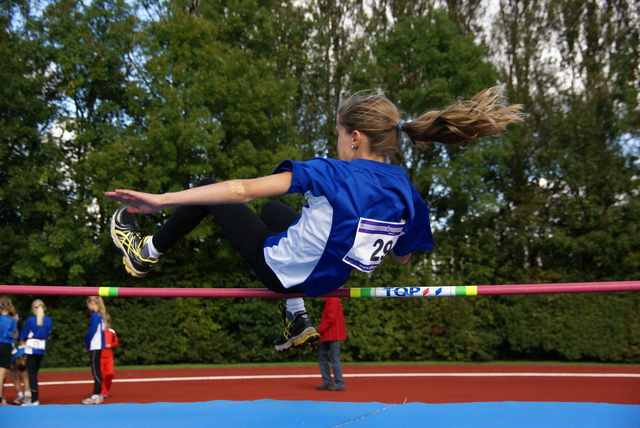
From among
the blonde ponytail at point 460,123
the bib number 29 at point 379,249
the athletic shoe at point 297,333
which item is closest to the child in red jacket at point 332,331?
the athletic shoe at point 297,333

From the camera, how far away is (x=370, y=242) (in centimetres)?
275

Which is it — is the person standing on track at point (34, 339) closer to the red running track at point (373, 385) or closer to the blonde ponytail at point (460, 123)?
the red running track at point (373, 385)

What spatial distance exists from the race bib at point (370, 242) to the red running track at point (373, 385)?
20.6 feet

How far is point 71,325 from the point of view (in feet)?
44.3

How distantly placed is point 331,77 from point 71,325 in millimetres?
11448

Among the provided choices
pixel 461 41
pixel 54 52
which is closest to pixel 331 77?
pixel 461 41

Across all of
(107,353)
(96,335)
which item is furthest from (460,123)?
(107,353)

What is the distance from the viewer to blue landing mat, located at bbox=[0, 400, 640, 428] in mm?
3221

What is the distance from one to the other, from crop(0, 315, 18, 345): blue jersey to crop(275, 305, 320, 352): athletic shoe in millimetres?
5662

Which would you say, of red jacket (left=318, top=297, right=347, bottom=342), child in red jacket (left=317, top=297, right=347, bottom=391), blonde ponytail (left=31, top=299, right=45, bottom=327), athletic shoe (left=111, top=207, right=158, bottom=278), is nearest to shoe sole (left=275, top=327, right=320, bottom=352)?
athletic shoe (left=111, top=207, right=158, bottom=278)

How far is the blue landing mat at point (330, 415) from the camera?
3221 mm

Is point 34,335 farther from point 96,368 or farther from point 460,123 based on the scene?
point 460,123

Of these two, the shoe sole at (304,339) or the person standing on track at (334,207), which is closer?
the person standing on track at (334,207)

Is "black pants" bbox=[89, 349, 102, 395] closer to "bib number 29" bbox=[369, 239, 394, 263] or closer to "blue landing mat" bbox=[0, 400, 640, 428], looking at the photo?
"blue landing mat" bbox=[0, 400, 640, 428]
